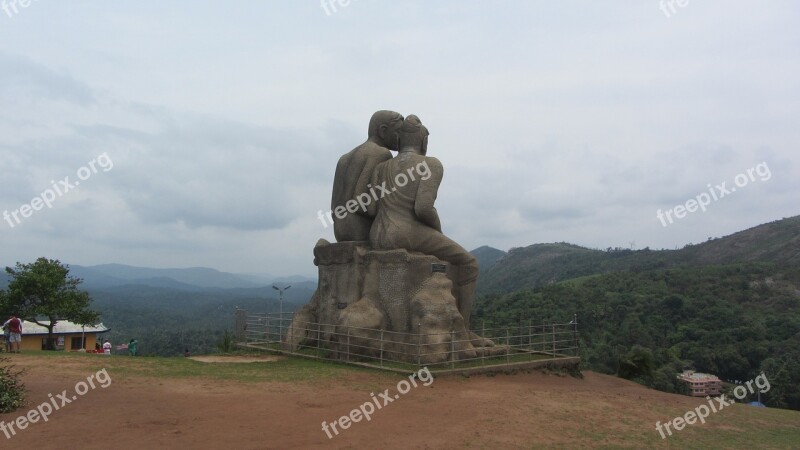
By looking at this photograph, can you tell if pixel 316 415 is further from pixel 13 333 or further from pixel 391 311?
pixel 13 333

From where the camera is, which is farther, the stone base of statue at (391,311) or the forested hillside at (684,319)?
the forested hillside at (684,319)

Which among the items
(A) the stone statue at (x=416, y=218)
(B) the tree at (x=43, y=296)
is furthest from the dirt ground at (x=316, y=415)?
(B) the tree at (x=43, y=296)

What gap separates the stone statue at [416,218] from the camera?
42.3 feet

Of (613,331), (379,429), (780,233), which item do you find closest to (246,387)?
(379,429)

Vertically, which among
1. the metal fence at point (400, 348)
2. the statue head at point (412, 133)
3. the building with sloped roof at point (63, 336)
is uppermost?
the statue head at point (412, 133)

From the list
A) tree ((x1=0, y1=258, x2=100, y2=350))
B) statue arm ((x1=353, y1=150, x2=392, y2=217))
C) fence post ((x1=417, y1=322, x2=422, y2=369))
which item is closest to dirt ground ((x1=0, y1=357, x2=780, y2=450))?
fence post ((x1=417, y1=322, x2=422, y2=369))

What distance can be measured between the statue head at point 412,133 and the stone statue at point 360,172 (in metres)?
0.44

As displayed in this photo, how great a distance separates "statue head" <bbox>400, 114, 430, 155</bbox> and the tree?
1279cm

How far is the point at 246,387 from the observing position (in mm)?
9227
